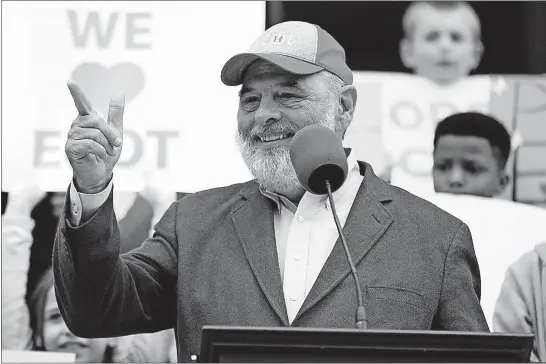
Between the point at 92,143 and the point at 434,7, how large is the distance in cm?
199

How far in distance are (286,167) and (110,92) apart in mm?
1295

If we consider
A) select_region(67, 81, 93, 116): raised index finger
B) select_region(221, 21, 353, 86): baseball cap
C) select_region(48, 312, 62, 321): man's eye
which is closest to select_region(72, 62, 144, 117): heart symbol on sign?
select_region(48, 312, 62, 321): man's eye

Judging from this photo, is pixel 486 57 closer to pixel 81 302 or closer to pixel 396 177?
pixel 396 177

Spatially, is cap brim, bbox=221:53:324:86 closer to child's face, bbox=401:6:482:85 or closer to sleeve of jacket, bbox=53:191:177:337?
sleeve of jacket, bbox=53:191:177:337

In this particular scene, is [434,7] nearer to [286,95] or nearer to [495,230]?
[495,230]

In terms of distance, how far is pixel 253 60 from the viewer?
281 centimetres

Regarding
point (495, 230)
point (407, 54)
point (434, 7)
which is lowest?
point (495, 230)

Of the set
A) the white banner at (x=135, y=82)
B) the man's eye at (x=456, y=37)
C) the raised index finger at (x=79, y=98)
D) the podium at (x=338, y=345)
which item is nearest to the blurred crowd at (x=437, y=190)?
the man's eye at (x=456, y=37)

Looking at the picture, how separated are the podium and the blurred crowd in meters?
1.83

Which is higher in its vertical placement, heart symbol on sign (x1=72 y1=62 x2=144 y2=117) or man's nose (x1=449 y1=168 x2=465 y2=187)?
heart symbol on sign (x1=72 y1=62 x2=144 y2=117)

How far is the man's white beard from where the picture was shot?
2.72 metres

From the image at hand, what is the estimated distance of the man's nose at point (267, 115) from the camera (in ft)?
8.93

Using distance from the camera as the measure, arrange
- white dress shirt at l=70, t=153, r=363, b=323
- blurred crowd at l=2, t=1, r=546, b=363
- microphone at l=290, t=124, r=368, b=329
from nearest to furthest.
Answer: microphone at l=290, t=124, r=368, b=329 < white dress shirt at l=70, t=153, r=363, b=323 < blurred crowd at l=2, t=1, r=546, b=363

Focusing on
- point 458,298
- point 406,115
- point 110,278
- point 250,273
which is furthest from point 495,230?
point 110,278
